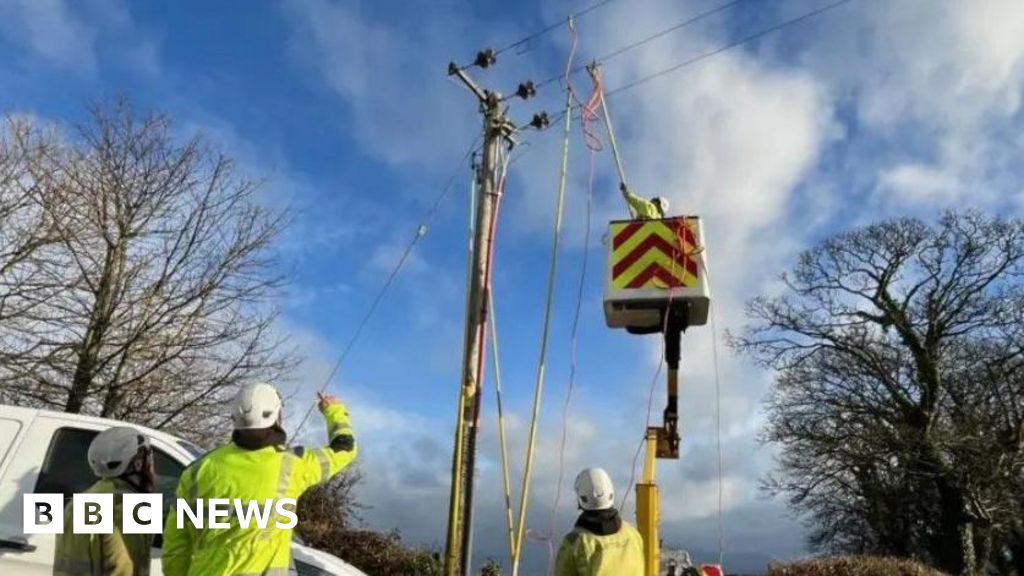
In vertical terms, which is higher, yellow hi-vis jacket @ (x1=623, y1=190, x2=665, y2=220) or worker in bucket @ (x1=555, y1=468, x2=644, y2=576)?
yellow hi-vis jacket @ (x1=623, y1=190, x2=665, y2=220)

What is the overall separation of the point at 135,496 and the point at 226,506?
84cm

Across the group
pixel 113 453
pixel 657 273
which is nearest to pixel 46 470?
pixel 113 453

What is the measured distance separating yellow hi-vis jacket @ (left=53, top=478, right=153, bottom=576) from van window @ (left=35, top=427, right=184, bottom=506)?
0.67 m

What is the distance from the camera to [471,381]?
9141 mm

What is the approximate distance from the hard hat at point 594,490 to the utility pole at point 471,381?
4.39 meters

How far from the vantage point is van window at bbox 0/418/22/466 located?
16.3 feet

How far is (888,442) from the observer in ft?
85.2

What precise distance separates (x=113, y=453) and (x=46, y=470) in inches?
36.8

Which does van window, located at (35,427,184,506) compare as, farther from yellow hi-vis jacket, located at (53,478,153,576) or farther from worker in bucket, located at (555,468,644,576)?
worker in bucket, located at (555,468,644,576)

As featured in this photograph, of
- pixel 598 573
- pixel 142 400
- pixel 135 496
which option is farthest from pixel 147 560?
pixel 142 400

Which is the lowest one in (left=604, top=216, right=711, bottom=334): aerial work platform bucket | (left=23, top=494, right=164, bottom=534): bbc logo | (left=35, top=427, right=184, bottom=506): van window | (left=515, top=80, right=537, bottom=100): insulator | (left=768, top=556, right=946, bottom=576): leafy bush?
(left=768, top=556, right=946, bottom=576): leafy bush

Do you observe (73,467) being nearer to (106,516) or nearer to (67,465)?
(67,465)

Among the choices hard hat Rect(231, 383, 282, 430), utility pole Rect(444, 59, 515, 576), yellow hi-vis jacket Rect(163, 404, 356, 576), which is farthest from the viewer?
utility pole Rect(444, 59, 515, 576)

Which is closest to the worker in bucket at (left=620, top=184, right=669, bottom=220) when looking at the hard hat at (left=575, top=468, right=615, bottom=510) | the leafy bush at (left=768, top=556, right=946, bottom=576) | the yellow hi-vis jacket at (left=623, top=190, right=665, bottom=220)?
the yellow hi-vis jacket at (left=623, top=190, right=665, bottom=220)
